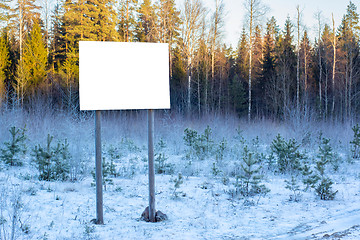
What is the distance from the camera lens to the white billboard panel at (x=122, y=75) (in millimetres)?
4098

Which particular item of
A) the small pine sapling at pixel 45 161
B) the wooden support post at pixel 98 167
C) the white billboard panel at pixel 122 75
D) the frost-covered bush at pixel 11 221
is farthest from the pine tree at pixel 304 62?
the frost-covered bush at pixel 11 221

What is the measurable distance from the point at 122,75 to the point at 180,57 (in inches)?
937

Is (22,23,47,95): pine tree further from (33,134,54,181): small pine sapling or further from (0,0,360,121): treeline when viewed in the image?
(33,134,54,181): small pine sapling

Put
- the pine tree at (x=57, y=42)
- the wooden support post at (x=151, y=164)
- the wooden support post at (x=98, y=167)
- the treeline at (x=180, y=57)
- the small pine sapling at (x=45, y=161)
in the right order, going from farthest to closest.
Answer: the pine tree at (x=57, y=42)
the treeline at (x=180, y=57)
the small pine sapling at (x=45, y=161)
the wooden support post at (x=151, y=164)
the wooden support post at (x=98, y=167)

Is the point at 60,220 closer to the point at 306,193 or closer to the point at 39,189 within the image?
the point at 39,189

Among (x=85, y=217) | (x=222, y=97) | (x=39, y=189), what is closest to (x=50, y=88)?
(x=222, y=97)

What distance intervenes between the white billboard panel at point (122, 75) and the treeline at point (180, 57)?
1349 centimetres

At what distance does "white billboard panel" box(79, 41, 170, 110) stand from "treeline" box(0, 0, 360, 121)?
13.5m

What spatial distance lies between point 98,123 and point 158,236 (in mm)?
1679

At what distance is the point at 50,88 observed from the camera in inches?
912

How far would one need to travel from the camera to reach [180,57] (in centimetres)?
2755

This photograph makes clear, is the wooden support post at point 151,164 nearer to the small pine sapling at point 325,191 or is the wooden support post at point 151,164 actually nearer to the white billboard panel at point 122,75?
the white billboard panel at point 122,75

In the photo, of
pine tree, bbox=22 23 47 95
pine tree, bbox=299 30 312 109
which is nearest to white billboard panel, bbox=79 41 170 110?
pine tree, bbox=299 30 312 109

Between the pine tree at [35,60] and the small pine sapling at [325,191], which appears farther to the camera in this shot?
the pine tree at [35,60]
